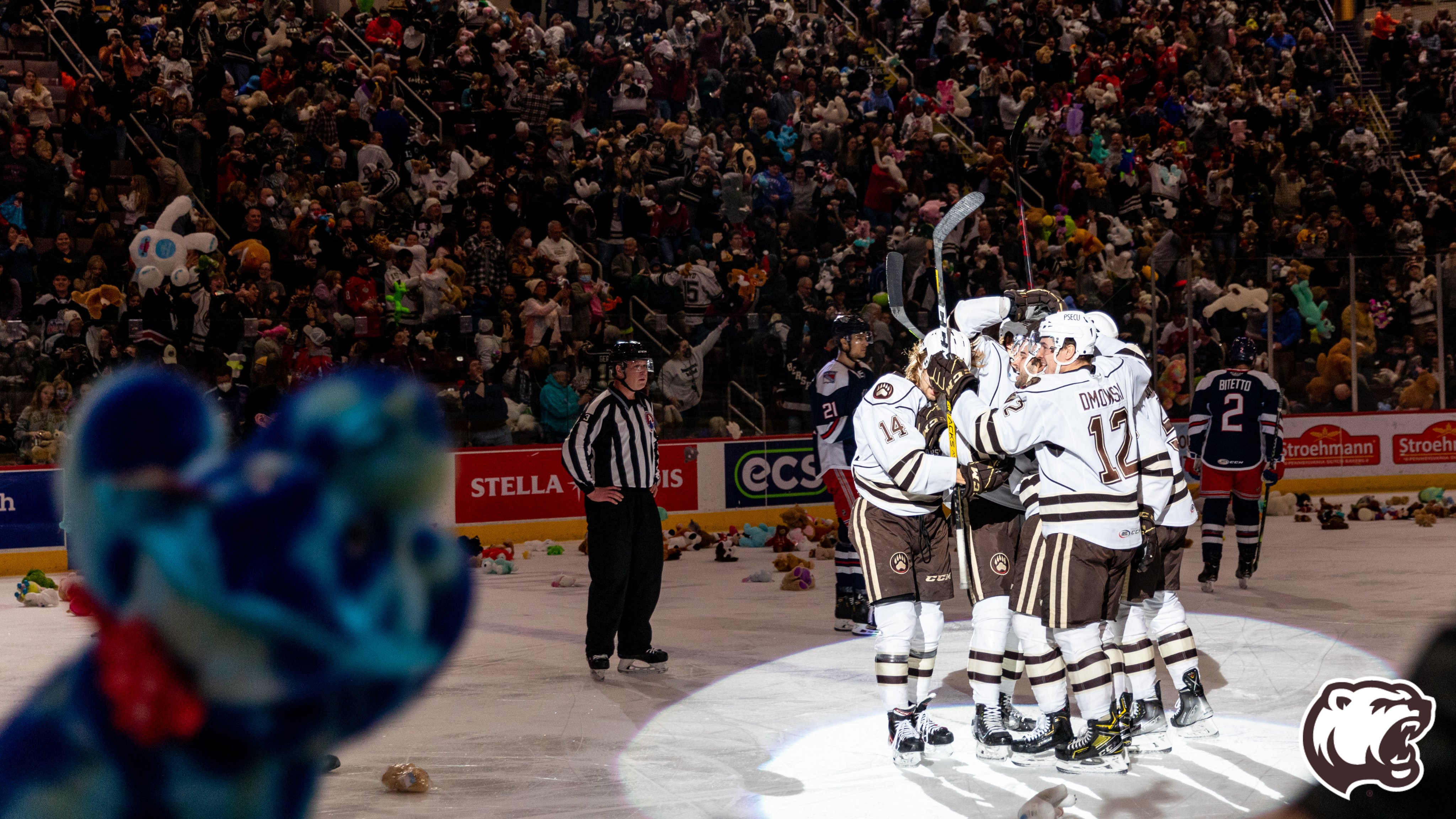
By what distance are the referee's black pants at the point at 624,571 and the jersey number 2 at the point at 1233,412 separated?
15.0ft

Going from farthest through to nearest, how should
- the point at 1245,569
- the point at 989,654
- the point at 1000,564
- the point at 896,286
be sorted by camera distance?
the point at 1245,569 < the point at 896,286 < the point at 1000,564 < the point at 989,654

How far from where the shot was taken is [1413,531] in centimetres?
1352

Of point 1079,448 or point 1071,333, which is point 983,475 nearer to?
point 1079,448

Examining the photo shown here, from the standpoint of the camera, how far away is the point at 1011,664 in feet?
21.2

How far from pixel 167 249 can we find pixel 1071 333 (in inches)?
382

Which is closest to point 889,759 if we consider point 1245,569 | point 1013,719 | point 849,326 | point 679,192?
point 1013,719

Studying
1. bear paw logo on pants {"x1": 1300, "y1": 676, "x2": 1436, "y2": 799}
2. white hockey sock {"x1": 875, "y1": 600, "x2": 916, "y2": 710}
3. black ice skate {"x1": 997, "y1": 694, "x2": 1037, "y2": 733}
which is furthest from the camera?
black ice skate {"x1": 997, "y1": 694, "x2": 1037, "y2": 733}

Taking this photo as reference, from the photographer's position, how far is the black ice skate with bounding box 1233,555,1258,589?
10383mm

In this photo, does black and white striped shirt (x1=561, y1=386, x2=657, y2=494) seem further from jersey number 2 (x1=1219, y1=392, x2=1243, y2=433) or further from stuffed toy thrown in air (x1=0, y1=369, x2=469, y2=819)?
stuffed toy thrown in air (x1=0, y1=369, x2=469, y2=819)

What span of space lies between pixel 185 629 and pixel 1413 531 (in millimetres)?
14288

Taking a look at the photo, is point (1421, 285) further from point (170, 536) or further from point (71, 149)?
point (170, 536)

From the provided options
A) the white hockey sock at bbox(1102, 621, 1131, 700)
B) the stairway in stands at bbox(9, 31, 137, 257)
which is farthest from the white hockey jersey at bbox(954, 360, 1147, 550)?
the stairway in stands at bbox(9, 31, 137, 257)

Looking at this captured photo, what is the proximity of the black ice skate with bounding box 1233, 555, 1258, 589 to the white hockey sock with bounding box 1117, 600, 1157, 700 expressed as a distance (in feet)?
14.8

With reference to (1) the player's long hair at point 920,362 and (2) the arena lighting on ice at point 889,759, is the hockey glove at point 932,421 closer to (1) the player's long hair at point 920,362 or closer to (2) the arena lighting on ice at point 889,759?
(1) the player's long hair at point 920,362
